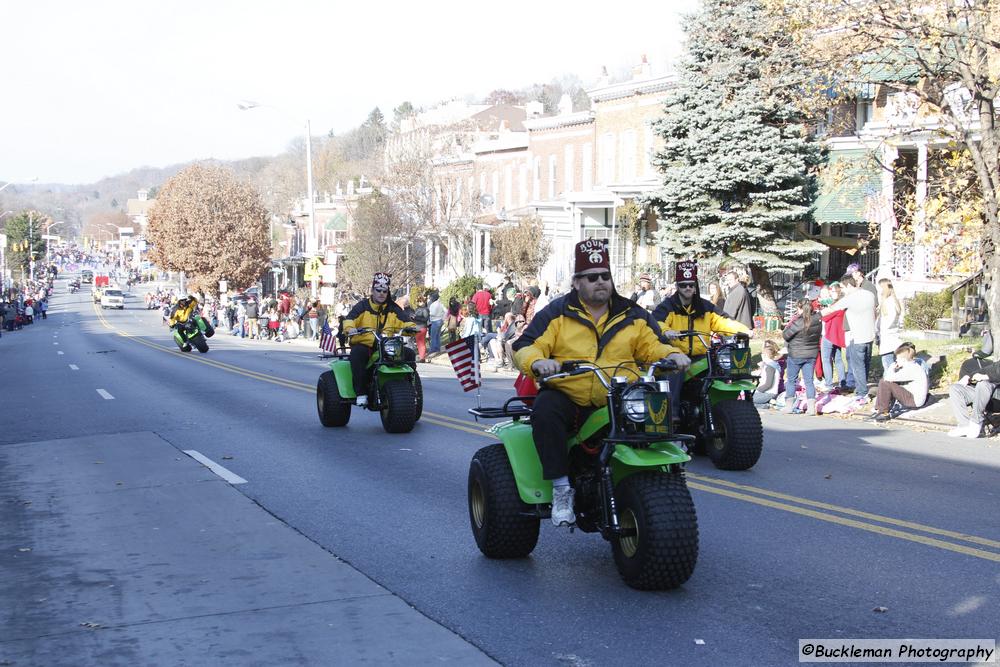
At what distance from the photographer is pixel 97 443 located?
46.2 feet

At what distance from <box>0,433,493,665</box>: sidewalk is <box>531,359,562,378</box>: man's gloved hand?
1587mm

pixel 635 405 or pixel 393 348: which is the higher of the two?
pixel 635 405

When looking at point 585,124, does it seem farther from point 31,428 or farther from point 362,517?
point 362,517

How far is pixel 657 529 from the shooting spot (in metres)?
6.37

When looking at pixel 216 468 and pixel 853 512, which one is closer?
pixel 853 512

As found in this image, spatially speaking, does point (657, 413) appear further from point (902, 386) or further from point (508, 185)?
point (508, 185)

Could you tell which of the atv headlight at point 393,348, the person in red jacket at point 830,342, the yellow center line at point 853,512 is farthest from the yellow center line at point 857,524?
the person in red jacket at point 830,342

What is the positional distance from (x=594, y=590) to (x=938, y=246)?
14.4 metres

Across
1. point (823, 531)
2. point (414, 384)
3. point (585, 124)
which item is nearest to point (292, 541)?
point (823, 531)

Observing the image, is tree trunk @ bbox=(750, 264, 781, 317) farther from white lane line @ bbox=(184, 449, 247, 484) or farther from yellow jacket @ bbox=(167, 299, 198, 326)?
white lane line @ bbox=(184, 449, 247, 484)

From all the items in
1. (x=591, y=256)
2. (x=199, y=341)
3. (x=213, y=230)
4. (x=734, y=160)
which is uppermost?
(x=213, y=230)

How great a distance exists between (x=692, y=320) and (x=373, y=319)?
15.2 feet

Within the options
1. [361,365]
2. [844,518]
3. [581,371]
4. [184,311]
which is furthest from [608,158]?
[581,371]

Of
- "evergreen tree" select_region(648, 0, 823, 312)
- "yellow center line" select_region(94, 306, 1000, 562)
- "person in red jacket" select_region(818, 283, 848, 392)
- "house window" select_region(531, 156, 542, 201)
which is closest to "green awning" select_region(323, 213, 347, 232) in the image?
"house window" select_region(531, 156, 542, 201)
